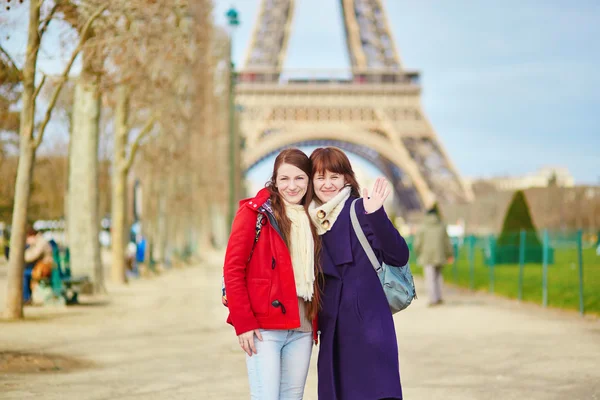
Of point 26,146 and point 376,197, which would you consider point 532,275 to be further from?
point 376,197

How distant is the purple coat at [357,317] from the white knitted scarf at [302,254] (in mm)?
103

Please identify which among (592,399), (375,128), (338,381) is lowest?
(592,399)

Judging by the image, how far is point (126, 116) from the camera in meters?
18.8

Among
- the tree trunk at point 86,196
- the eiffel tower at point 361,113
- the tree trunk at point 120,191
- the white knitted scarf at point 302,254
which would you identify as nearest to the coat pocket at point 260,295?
the white knitted scarf at point 302,254

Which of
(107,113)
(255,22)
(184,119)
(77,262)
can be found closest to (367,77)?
(255,22)

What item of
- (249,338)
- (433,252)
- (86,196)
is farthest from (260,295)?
(86,196)

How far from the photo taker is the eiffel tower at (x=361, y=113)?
5834 cm

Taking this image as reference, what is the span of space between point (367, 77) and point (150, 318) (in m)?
51.1

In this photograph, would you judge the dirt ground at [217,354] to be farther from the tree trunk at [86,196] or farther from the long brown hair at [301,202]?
the long brown hair at [301,202]

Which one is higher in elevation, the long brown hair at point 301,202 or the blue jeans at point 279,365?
the long brown hair at point 301,202

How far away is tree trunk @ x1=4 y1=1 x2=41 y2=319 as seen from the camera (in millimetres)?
10742

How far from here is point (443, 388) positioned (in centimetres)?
682

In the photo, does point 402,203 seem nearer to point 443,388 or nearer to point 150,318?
point 150,318

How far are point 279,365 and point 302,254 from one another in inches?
18.7
